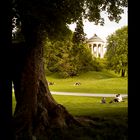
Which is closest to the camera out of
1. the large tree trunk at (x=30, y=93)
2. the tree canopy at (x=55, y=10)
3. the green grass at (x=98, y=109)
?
the tree canopy at (x=55, y=10)

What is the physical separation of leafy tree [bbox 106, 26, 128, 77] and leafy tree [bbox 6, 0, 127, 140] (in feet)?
192

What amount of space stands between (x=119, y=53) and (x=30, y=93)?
64509 mm

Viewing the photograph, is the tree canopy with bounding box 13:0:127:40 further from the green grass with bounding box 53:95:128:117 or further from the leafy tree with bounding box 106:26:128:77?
the leafy tree with bounding box 106:26:128:77

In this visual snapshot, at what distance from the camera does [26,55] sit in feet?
44.5

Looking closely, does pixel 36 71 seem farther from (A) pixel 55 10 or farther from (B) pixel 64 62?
(B) pixel 64 62

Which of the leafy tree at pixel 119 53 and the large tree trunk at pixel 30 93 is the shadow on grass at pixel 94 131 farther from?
the leafy tree at pixel 119 53

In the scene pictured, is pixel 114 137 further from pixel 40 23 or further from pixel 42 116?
pixel 40 23

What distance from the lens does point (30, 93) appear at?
13312mm

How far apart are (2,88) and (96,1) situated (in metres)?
13.4

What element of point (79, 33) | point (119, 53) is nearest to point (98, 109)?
point (79, 33)

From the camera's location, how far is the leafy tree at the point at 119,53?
7512 centimetres

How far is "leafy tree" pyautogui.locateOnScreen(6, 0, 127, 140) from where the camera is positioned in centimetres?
1240

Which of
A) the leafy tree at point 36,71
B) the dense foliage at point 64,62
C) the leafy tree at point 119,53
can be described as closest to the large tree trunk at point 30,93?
the leafy tree at point 36,71

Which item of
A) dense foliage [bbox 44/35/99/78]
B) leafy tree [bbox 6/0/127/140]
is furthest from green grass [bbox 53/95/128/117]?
dense foliage [bbox 44/35/99/78]
